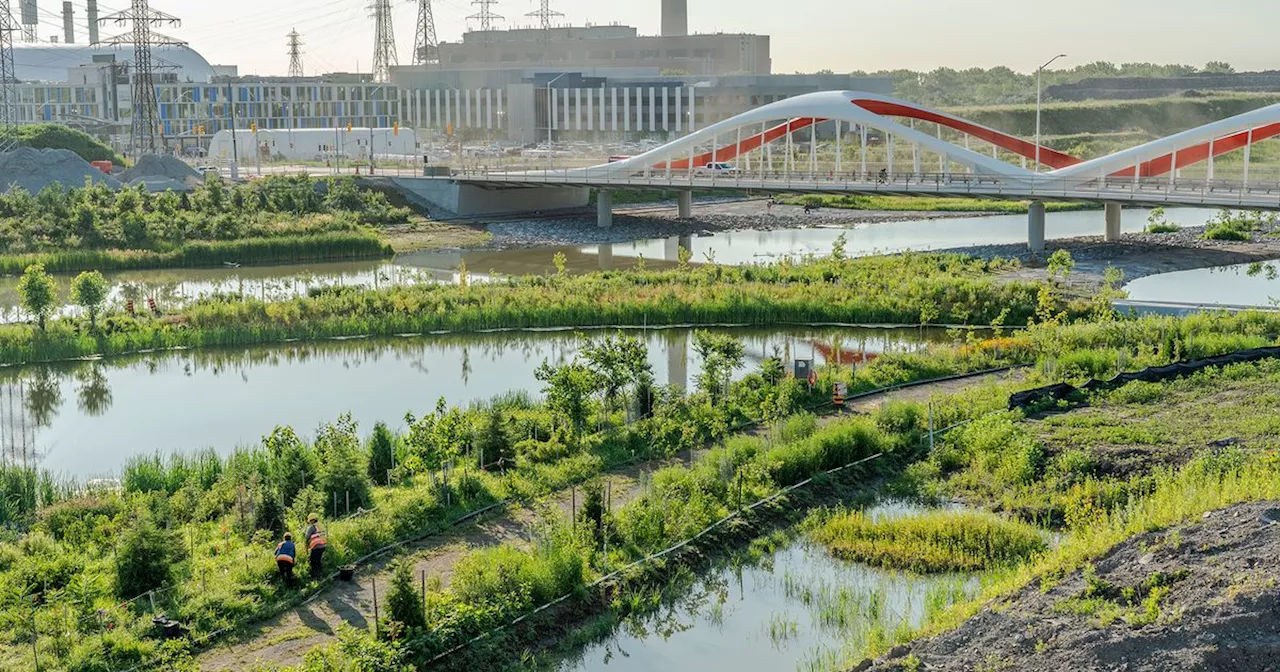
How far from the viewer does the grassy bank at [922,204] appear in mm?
72625

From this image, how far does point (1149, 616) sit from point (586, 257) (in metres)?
43.2

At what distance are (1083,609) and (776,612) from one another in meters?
4.13

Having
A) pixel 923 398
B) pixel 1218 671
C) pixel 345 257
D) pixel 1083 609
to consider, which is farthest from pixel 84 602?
pixel 345 257

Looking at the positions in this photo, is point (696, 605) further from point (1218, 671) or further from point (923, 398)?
point (923, 398)

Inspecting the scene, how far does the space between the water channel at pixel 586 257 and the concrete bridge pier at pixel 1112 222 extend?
17.9 ft

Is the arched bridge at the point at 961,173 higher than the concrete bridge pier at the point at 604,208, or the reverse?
the arched bridge at the point at 961,173

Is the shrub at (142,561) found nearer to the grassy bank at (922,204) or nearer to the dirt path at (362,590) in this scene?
the dirt path at (362,590)

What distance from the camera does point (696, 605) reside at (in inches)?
736

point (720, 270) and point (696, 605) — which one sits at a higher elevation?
point (720, 270)

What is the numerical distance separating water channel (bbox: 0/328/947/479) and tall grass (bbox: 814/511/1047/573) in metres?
9.83

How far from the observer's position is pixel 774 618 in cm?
1819

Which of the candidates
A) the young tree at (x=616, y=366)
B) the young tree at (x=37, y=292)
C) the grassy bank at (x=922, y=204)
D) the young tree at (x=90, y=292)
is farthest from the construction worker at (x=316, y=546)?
the grassy bank at (x=922, y=204)

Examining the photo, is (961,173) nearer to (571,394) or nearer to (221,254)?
(221,254)

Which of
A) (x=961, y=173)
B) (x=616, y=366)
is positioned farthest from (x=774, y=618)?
(x=961, y=173)
